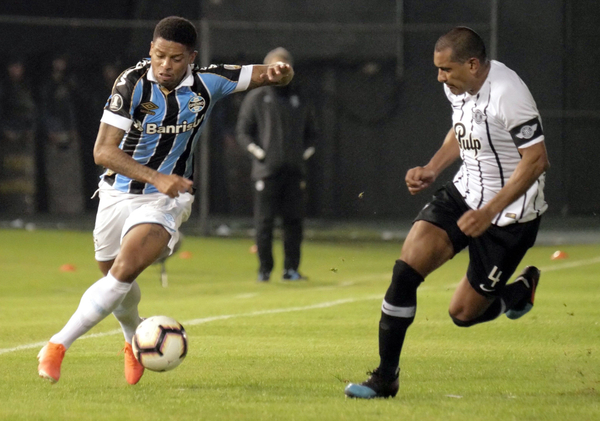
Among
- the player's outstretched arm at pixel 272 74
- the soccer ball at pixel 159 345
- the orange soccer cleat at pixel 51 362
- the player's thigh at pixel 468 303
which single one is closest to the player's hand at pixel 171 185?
the soccer ball at pixel 159 345

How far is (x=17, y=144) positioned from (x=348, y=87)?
555 cm

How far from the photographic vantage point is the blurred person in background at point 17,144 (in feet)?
55.1

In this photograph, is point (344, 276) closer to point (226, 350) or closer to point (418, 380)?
point (226, 350)

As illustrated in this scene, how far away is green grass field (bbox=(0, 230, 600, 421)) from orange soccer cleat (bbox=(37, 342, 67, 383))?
10 cm

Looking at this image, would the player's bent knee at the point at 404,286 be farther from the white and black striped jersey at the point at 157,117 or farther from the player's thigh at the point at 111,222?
the player's thigh at the point at 111,222

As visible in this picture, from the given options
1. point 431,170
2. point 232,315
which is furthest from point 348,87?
point 431,170

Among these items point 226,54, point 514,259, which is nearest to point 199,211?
point 226,54

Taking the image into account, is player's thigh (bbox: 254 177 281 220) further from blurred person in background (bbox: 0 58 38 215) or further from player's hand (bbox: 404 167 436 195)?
blurred person in background (bbox: 0 58 38 215)

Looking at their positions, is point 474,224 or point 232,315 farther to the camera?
point 232,315

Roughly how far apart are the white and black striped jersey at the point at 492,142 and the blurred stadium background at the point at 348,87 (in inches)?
440

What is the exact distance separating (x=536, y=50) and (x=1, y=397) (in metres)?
13.8

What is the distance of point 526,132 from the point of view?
5238 millimetres

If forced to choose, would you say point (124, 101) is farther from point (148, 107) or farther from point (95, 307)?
point (95, 307)

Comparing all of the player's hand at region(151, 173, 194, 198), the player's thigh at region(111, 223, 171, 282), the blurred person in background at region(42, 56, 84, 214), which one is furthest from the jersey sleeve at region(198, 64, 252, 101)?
the blurred person in background at region(42, 56, 84, 214)
